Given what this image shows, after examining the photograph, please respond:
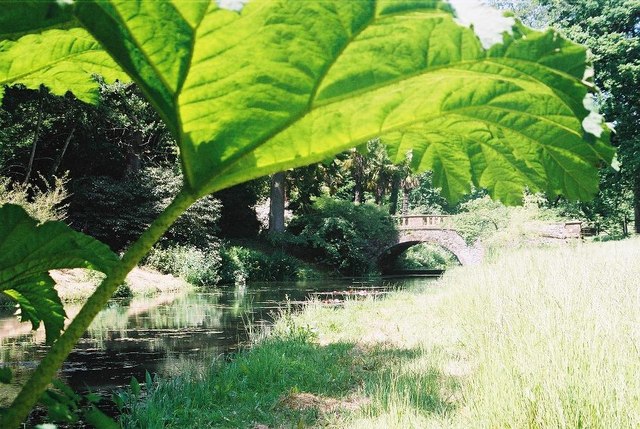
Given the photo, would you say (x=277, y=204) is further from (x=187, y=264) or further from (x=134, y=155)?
(x=187, y=264)

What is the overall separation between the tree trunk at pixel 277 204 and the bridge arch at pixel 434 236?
20.5ft

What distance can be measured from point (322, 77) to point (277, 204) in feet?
85.5

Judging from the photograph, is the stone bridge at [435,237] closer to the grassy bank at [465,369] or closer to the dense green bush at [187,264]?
the dense green bush at [187,264]

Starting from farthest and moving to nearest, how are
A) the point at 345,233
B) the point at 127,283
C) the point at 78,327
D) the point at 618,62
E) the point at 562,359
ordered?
1. the point at 345,233
2. the point at 618,62
3. the point at 127,283
4. the point at 562,359
5. the point at 78,327

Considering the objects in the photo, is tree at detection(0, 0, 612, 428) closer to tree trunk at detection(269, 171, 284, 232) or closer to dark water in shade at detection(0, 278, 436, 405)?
dark water in shade at detection(0, 278, 436, 405)

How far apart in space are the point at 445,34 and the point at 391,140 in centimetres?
35

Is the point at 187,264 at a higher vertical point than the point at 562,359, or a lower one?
higher

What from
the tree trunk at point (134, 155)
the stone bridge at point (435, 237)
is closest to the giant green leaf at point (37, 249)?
the tree trunk at point (134, 155)

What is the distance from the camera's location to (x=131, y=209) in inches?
831

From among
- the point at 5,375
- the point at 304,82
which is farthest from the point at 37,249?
the point at 304,82

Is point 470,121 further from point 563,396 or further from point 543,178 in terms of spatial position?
point 563,396

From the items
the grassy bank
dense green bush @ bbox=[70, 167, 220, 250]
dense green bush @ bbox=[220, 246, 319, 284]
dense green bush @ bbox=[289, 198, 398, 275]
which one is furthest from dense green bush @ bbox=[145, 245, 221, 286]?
the grassy bank

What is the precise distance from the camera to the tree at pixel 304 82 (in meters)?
0.66

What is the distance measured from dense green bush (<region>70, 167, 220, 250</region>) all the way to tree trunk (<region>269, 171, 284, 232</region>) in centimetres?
368
